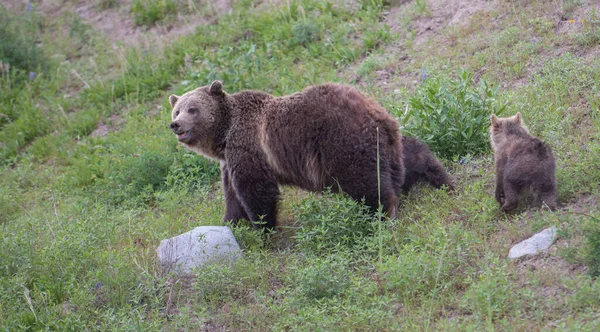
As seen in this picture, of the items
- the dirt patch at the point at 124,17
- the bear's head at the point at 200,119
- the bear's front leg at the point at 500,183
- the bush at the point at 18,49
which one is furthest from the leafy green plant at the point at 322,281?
the bush at the point at 18,49

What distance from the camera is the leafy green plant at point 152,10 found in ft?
44.6

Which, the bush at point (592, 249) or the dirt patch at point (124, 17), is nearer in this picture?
the bush at point (592, 249)

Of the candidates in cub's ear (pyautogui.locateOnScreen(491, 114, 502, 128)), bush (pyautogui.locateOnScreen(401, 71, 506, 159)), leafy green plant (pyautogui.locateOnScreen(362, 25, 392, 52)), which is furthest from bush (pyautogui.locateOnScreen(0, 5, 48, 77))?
cub's ear (pyautogui.locateOnScreen(491, 114, 502, 128))

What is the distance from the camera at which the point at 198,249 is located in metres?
6.71

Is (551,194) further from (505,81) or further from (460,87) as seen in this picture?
(505,81)

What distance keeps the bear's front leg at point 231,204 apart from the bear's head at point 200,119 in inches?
13.4

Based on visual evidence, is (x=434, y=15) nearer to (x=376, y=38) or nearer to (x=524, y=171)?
(x=376, y=38)

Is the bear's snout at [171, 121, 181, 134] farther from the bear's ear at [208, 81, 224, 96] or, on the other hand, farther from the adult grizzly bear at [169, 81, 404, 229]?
the bear's ear at [208, 81, 224, 96]

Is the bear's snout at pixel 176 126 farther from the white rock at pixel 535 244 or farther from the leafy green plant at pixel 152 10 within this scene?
the leafy green plant at pixel 152 10

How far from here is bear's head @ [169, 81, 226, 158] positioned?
7.59m

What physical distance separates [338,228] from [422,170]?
4.05 feet

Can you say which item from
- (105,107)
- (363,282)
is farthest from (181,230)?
(105,107)

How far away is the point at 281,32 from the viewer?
1173 cm

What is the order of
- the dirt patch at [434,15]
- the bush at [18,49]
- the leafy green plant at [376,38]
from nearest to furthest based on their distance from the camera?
1. the dirt patch at [434,15]
2. the leafy green plant at [376,38]
3. the bush at [18,49]
